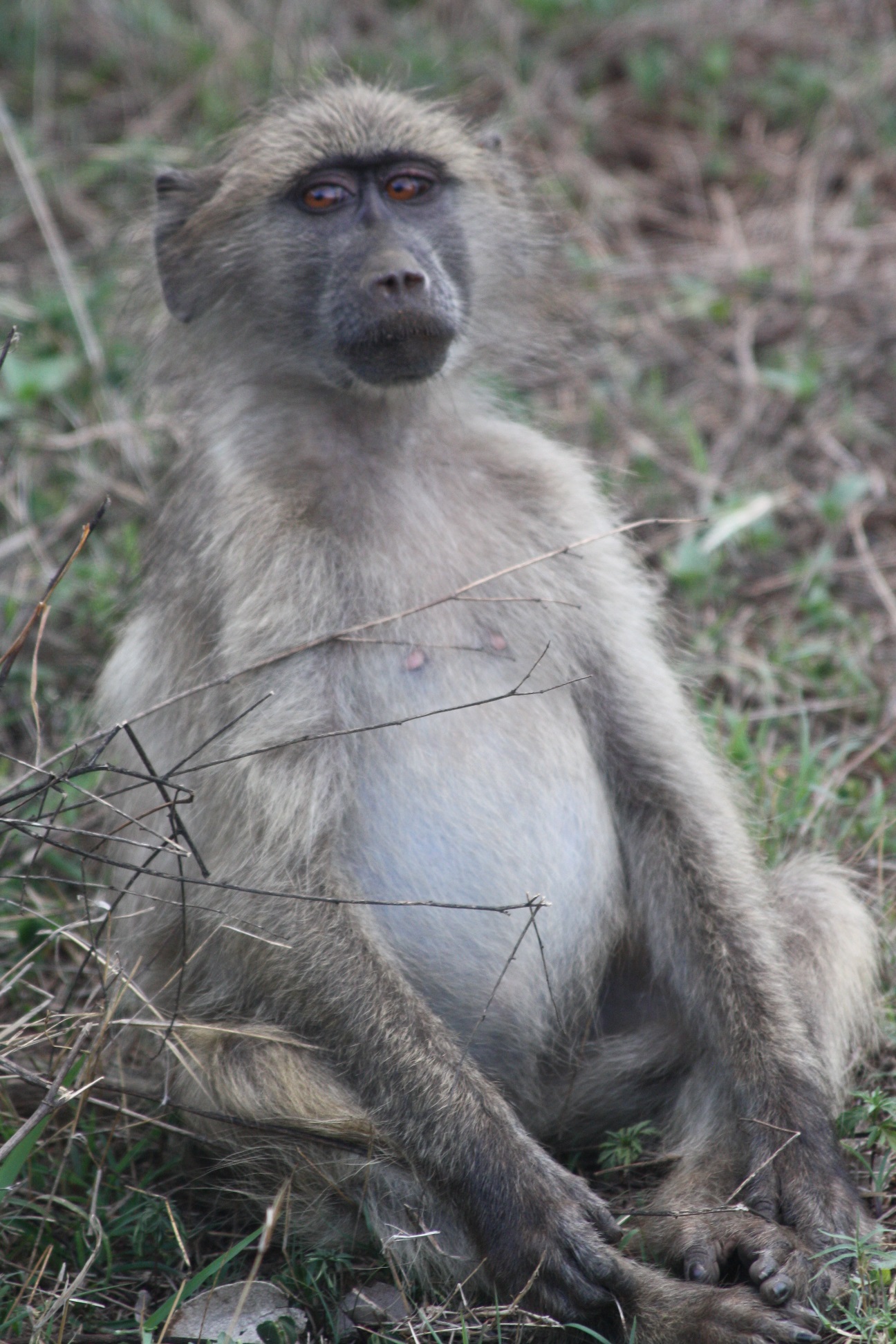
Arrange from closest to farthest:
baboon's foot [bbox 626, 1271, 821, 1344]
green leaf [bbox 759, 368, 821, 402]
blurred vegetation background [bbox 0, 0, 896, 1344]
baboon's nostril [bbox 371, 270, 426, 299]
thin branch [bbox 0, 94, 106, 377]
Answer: baboon's foot [bbox 626, 1271, 821, 1344]
blurred vegetation background [bbox 0, 0, 896, 1344]
baboon's nostril [bbox 371, 270, 426, 299]
thin branch [bbox 0, 94, 106, 377]
green leaf [bbox 759, 368, 821, 402]

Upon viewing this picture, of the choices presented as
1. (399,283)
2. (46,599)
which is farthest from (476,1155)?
(399,283)

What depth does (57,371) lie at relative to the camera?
5102 mm

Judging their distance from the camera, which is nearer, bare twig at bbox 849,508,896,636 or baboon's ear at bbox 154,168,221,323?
baboon's ear at bbox 154,168,221,323

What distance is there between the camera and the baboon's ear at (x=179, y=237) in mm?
3459

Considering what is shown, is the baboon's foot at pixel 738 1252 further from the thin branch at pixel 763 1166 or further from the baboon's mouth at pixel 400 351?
the baboon's mouth at pixel 400 351

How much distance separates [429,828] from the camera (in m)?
2.96

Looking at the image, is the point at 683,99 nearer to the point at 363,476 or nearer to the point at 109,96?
the point at 109,96

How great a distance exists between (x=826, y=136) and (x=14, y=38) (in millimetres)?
3401

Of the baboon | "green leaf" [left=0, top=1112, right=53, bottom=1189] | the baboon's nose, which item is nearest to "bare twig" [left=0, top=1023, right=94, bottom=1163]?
"green leaf" [left=0, top=1112, right=53, bottom=1189]

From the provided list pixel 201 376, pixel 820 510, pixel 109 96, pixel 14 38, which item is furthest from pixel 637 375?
pixel 14 38

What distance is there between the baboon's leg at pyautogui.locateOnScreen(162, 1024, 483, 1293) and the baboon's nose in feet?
4.81

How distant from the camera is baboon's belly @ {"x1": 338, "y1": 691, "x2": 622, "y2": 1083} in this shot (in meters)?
2.96

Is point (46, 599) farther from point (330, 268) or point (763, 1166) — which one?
point (763, 1166)

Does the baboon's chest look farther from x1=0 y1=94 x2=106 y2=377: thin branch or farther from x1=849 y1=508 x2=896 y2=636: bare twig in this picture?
x1=0 y1=94 x2=106 y2=377: thin branch
